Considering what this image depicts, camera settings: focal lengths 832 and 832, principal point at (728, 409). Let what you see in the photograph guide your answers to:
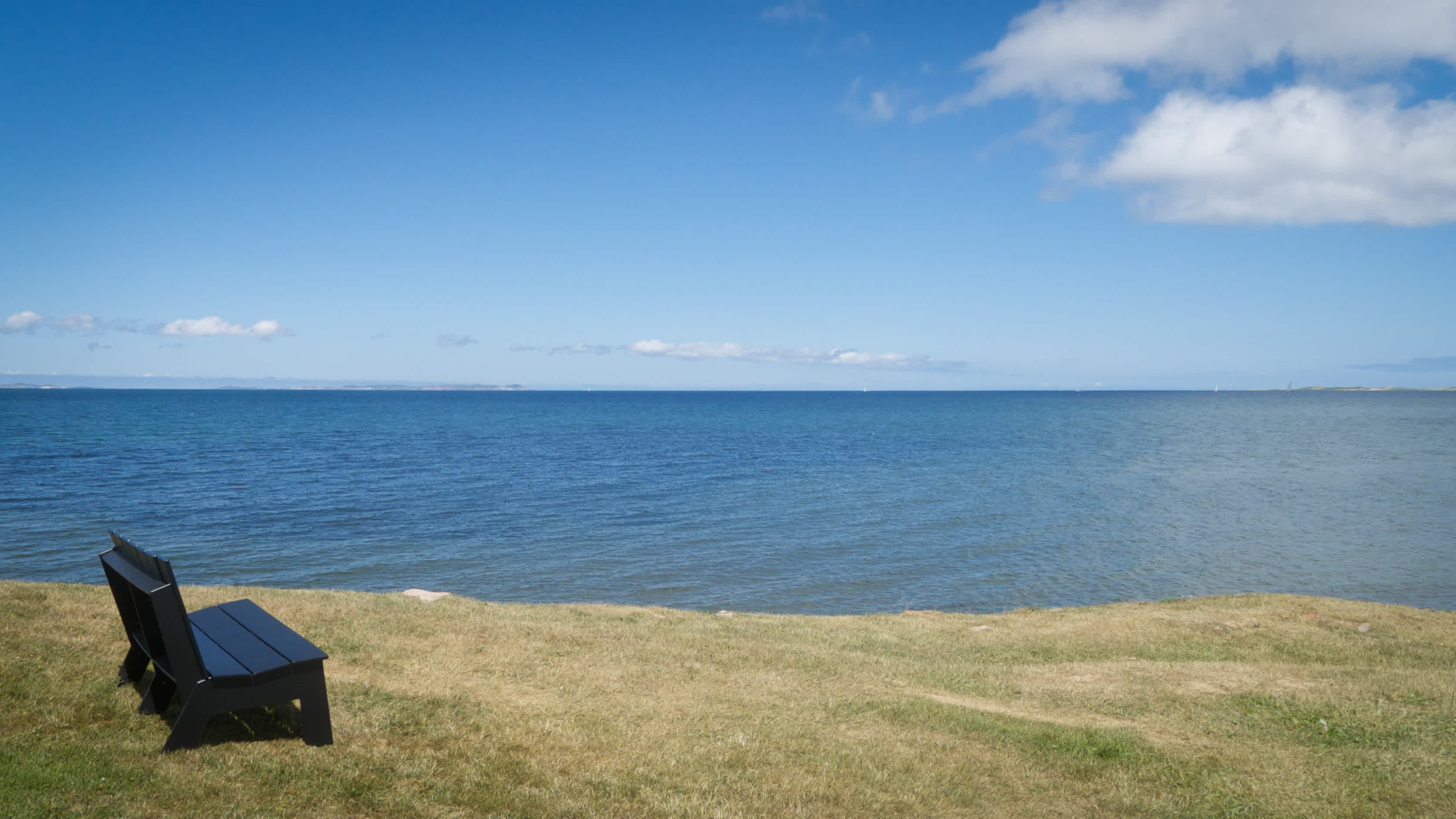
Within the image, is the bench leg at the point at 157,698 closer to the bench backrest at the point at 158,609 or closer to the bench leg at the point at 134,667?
the bench backrest at the point at 158,609

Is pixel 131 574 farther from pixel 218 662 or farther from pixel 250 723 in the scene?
pixel 250 723

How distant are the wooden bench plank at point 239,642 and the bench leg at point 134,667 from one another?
0.51 metres

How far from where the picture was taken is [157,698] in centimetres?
753

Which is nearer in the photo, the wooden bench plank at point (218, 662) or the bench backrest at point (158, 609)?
the bench backrest at point (158, 609)

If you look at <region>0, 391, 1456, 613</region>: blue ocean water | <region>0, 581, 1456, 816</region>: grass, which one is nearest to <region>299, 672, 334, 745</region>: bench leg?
<region>0, 581, 1456, 816</region>: grass

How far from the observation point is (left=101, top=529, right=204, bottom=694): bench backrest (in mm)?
6238

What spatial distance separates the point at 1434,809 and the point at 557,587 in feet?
69.1

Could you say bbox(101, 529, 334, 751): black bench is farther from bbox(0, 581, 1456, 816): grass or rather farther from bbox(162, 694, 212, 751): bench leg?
bbox(0, 581, 1456, 816): grass

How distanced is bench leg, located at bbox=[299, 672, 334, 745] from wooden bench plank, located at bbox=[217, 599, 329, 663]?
205mm

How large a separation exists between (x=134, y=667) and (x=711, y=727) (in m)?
5.79

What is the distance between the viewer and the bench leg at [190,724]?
662cm

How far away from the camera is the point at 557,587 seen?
82.3 ft

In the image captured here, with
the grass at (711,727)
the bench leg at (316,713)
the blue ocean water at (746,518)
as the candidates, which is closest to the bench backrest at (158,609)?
the grass at (711,727)

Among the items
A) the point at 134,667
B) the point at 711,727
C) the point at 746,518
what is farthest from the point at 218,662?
the point at 746,518
